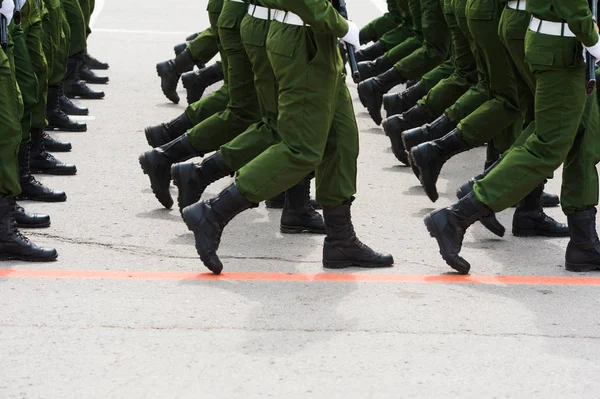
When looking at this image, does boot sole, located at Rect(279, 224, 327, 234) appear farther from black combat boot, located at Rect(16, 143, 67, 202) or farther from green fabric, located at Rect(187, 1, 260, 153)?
black combat boot, located at Rect(16, 143, 67, 202)

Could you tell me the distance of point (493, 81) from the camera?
7.37 m

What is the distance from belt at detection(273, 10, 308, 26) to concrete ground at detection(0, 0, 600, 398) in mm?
1115

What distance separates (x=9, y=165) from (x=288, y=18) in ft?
4.75

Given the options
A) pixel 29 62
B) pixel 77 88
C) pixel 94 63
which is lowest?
pixel 94 63

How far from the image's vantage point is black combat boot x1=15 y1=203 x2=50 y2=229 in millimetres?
6961

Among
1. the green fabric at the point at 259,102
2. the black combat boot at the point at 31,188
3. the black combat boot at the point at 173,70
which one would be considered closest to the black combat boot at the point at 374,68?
the black combat boot at the point at 173,70

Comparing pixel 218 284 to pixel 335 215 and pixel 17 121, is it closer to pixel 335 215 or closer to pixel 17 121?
pixel 335 215

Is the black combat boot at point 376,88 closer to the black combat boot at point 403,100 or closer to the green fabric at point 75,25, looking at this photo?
the black combat boot at point 403,100

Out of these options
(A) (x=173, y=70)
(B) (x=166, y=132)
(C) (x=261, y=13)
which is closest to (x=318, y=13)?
(C) (x=261, y=13)

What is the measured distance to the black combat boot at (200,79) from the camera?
406 inches

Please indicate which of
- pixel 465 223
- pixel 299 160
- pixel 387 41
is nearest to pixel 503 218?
pixel 465 223

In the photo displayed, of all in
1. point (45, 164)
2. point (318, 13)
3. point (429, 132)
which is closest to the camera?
point (318, 13)

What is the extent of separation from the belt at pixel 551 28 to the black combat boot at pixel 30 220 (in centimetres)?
265

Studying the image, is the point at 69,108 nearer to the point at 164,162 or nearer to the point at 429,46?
the point at 429,46
